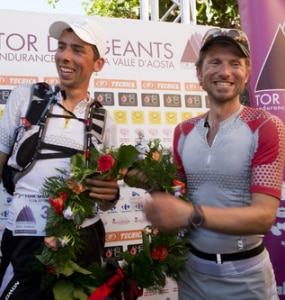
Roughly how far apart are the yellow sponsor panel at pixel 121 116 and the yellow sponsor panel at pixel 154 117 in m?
0.19

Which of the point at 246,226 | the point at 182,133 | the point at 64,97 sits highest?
the point at 64,97

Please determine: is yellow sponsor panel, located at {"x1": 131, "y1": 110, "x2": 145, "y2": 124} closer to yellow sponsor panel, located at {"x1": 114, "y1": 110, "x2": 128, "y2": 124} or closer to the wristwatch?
yellow sponsor panel, located at {"x1": 114, "y1": 110, "x2": 128, "y2": 124}

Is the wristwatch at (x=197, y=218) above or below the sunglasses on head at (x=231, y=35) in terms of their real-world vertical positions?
below

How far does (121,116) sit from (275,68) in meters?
1.29

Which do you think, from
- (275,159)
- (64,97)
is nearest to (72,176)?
(64,97)

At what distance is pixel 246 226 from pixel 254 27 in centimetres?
244

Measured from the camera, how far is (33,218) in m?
1.73

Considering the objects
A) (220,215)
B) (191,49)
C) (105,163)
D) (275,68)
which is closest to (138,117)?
(191,49)

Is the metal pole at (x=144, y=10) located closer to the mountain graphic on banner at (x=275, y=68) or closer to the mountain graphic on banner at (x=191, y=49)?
the mountain graphic on banner at (x=191, y=49)

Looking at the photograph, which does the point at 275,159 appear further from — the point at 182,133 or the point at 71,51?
the point at 71,51

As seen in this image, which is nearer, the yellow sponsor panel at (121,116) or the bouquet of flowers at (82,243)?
A: the bouquet of flowers at (82,243)

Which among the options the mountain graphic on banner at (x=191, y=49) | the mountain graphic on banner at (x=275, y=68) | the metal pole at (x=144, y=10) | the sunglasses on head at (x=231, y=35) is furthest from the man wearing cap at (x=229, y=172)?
the metal pole at (x=144, y=10)

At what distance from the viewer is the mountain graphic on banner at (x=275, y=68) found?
129 inches

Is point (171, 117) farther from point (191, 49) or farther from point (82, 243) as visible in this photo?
point (82, 243)
